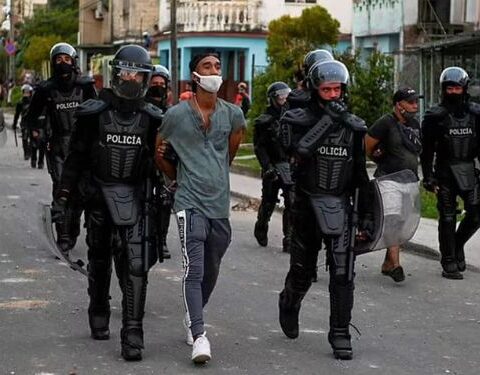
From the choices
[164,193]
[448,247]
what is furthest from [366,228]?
[448,247]

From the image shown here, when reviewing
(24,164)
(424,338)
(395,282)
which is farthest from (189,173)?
(24,164)

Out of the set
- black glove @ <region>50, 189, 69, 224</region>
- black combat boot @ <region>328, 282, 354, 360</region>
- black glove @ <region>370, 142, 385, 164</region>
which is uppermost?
black glove @ <region>370, 142, 385, 164</region>

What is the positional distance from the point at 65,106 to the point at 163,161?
14.9 ft

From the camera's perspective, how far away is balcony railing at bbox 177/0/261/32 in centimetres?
3856

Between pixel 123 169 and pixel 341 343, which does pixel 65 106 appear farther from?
pixel 341 343

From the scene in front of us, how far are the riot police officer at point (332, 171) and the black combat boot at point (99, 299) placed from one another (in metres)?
1.38

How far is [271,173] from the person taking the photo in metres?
11.3

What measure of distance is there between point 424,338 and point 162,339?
1.88m

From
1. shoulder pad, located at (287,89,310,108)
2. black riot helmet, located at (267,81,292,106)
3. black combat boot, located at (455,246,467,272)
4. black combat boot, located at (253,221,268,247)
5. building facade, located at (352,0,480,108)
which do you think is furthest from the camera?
building facade, located at (352,0,480,108)

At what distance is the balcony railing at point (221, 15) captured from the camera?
38.6 m

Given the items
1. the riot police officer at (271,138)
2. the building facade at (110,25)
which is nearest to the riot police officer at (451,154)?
the riot police officer at (271,138)

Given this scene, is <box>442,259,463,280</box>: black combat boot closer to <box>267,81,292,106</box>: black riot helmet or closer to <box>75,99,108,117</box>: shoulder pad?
<box>267,81,292,106</box>: black riot helmet

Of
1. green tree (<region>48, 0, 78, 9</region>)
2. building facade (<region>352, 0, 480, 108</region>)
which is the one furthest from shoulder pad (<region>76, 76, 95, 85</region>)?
green tree (<region>48, 0, 78, 9</region>)

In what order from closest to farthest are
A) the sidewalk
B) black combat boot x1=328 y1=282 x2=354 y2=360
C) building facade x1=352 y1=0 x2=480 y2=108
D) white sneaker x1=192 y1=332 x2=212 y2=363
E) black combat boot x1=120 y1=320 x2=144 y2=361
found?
white sneaker x1=192 y1=332 x2=212 y2=363
black combat boot x1=120 y1=320 x2=144 y2=361
black combat boot x1=328 y1=282 x2=354 y2=360
the sidewalk
building facade x1=352 y1=0 x2=480 y2=108
